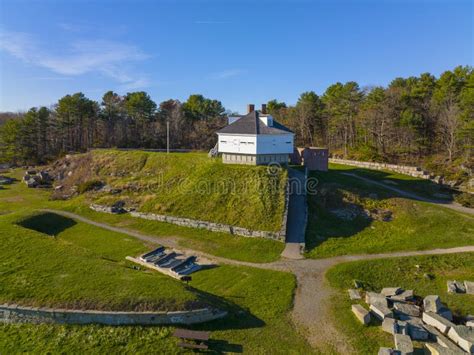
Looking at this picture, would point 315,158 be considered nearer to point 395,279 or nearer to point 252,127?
point 252,127

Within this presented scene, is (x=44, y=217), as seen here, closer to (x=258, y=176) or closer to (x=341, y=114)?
(x=258, y=176)

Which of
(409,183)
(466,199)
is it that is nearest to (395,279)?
(466,199)

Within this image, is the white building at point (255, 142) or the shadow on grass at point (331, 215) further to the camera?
the white building at point (255, 142)

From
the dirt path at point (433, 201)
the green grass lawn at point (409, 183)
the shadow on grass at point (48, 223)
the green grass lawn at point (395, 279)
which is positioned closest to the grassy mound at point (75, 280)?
the shadow on grass at point (48, 223)

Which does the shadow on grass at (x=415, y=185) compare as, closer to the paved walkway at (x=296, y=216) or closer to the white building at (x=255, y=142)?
the paved walkway at (x=296, y=216)

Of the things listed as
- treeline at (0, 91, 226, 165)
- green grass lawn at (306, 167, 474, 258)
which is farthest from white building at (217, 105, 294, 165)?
treeline at (0, 91, 226, 165)

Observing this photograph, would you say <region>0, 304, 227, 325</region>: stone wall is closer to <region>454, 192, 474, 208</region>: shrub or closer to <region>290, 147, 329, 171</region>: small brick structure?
<region>290, 147, 329, 171</region>: small brick structure
